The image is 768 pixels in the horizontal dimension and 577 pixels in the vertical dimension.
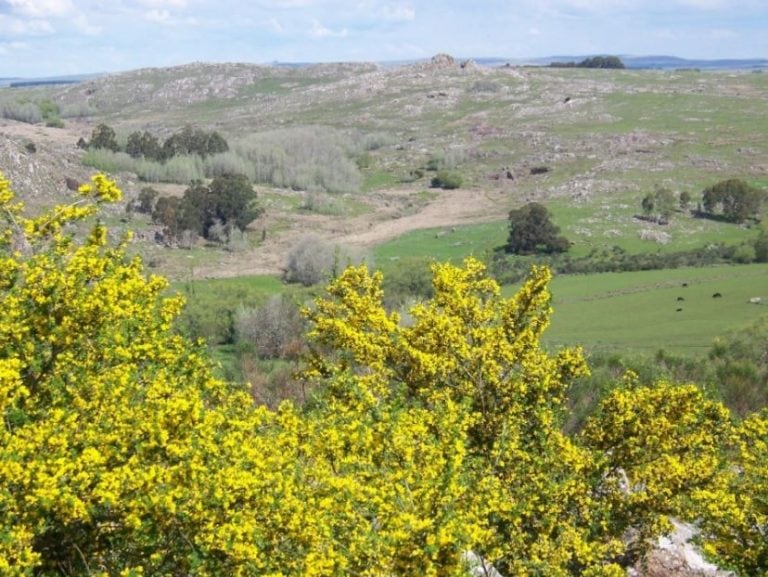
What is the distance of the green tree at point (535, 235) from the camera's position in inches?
3529

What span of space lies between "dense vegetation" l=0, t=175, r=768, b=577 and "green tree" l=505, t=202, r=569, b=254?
70920mm

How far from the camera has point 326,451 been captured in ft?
42.9

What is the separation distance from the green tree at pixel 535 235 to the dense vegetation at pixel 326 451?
7092 centimetres

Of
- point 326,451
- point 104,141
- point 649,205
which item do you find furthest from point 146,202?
point 326,451

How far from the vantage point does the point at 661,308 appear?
6631 centimetres

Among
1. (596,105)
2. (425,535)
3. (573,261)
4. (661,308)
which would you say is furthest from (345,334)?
(596,105)

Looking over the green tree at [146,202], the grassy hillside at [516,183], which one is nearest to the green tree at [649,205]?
the grassy hillside at [516,183]

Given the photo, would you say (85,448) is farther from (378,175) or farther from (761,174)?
Result: (378,175)

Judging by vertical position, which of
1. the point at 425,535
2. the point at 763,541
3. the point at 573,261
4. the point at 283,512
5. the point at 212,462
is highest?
the point at 212,462

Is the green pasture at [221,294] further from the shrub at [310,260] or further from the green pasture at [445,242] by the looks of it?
the green pasture at [445,242]

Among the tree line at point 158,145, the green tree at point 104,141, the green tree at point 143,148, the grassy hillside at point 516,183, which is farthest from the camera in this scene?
the tree line at point 158,145

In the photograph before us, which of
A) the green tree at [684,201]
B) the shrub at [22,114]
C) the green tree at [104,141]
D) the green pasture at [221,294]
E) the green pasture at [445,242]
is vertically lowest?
the green pasture at [445,242]

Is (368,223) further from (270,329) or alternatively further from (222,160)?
(270,329)

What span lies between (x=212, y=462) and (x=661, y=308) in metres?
60.4
